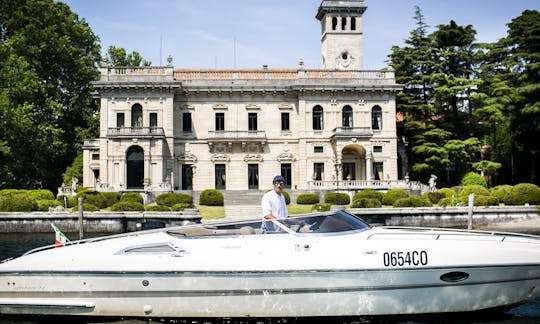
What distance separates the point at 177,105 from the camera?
42.7 meters

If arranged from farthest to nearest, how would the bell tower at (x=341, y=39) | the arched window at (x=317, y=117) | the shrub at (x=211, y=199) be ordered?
1. the bell tower at (x=341, y=39)
2. the arched window at (x=317, y=117)
3. the shrub at (x=211, y=199)

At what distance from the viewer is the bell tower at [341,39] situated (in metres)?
48.5

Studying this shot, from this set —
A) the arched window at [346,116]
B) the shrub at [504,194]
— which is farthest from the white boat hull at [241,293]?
the arched window at [346,116]

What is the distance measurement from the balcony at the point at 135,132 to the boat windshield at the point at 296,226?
32.0 m

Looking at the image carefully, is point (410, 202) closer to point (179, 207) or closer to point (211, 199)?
point (211, 199)

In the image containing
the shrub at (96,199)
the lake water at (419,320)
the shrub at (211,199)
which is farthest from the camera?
the shrub at (211,199)

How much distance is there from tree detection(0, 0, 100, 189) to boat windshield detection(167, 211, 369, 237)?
35874 mm

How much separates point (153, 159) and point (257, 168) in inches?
338

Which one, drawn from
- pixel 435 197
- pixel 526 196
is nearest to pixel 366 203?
pixel 435 197

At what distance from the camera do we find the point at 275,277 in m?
8.45

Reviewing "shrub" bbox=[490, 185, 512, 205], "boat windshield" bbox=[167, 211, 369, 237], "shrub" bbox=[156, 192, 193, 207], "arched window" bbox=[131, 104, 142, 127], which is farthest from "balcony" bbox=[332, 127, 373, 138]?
"boat windshield" bbox=[167, 211, 369, 237]

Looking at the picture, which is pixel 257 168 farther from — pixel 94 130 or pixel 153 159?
pixel 94 130

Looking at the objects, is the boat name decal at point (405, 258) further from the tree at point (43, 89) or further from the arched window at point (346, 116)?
the tree at point (43, 89)

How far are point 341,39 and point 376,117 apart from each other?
31.3ft
